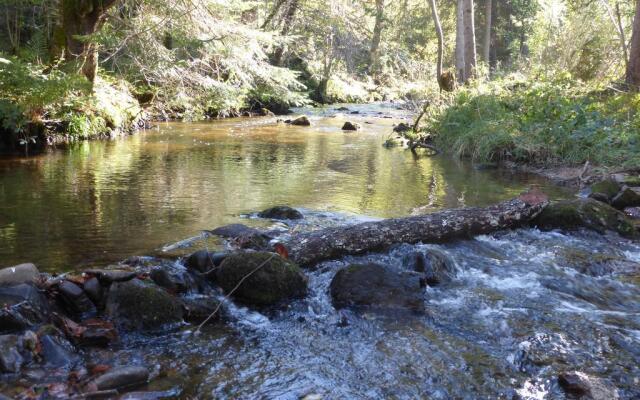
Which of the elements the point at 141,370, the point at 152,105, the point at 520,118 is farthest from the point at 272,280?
the point at 152,105

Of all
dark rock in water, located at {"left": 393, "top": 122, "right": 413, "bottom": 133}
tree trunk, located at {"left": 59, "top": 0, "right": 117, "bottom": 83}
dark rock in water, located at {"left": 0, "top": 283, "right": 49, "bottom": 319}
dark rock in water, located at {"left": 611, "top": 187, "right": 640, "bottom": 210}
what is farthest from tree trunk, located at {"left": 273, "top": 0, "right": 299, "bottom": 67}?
dark rock in water, located at {"left": 0, "top": 283, "right": 49, "bottom": 319}

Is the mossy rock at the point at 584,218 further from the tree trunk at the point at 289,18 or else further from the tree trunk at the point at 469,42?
the tree trunk at the point at 289,18

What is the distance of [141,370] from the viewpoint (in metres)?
3.76

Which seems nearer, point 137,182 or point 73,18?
point 137,182

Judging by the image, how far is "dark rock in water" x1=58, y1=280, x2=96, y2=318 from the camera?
4.66m

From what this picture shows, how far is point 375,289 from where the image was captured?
5.29m

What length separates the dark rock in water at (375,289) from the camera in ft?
17.1

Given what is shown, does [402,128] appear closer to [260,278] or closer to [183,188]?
[183,188]

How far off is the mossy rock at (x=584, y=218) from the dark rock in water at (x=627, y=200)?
1.32 m

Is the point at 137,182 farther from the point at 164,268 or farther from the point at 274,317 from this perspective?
the point at 274,317

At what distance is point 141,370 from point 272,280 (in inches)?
66.6

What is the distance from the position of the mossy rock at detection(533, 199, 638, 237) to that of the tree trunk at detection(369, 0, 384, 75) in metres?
30.1

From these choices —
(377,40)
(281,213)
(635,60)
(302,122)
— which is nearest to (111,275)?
(281,213)

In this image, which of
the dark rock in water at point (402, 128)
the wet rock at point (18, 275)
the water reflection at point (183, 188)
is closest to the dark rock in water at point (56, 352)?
the wet rock at point (18, 275)
